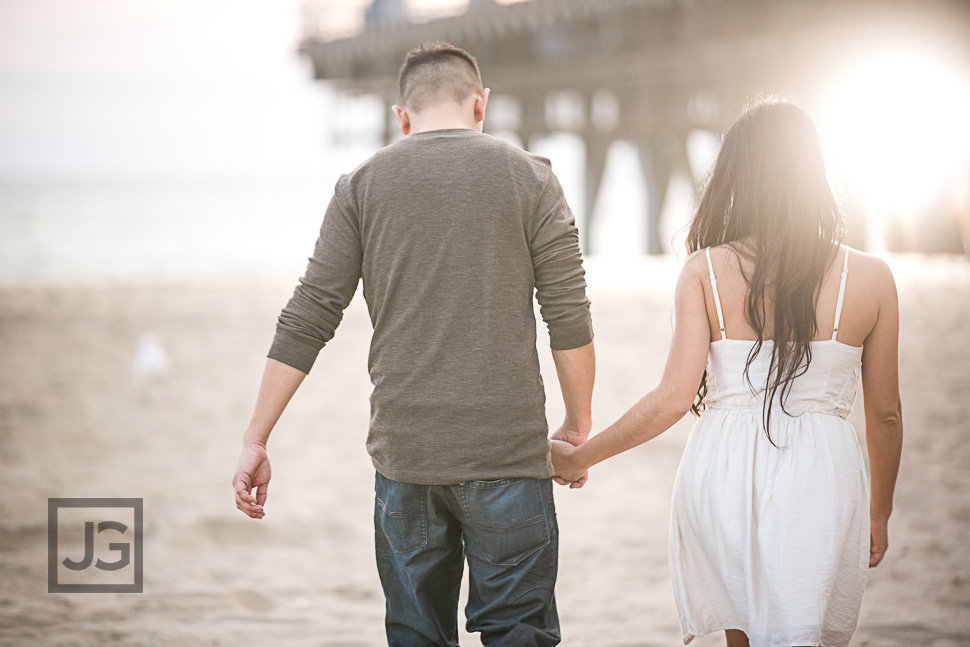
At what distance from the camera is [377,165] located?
90.0 inches

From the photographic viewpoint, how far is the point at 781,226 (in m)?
2.15

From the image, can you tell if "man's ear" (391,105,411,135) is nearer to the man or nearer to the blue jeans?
the man

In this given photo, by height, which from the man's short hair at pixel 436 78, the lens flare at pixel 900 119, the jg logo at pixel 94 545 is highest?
the lens flare at pixel 900 119

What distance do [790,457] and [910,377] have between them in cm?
666

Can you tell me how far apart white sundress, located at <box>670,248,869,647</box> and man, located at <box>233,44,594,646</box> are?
0.38 metres

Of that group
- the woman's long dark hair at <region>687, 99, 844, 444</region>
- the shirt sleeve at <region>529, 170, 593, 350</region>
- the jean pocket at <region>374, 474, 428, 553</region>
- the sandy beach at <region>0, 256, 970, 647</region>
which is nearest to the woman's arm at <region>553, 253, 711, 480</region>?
the woman's long dark hair at <region>687, 99, 844, 444</region>

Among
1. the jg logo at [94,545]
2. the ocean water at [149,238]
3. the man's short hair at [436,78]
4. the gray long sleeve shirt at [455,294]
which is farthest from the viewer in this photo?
the ocean water at [149,238]

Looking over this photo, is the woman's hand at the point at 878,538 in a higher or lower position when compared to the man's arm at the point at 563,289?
lower

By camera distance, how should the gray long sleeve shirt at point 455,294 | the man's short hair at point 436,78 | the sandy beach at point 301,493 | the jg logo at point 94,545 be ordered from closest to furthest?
the gray long sleeve shirt at point 455,294 < the man's short hair at point 436,78 < the sandy beach at point 301,493 < the jg logo at point 94,545

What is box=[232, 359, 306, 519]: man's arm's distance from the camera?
238 cm

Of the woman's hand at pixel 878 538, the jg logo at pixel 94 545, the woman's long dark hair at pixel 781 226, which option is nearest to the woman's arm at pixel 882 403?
the woman's hand at pixel 878 538

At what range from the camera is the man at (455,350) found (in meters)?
2.21

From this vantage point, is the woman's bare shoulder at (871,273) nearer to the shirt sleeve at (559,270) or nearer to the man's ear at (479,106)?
the shirt sleeve at (559,270)

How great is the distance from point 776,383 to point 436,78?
1158mm
